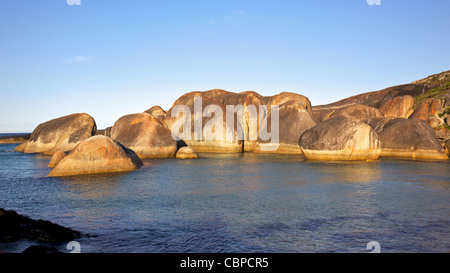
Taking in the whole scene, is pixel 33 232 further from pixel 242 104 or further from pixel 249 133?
pixel 242 104

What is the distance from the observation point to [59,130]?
36.3 metres

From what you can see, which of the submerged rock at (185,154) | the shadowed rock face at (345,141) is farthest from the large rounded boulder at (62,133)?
the shadowed rock face at (345,141)

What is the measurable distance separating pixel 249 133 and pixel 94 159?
23.8 m

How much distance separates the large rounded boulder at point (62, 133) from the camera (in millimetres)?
35750

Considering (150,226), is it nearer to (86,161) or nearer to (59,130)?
(86,161)

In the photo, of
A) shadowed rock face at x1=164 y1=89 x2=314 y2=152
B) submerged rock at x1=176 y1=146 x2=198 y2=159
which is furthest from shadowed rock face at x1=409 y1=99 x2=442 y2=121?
submerged rock at x1=176 y1=146 x2=198 y2=159

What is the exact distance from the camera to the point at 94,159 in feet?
65.6

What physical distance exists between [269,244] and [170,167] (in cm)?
1634

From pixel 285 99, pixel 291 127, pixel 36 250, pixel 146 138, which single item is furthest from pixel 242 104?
pixel 36 250

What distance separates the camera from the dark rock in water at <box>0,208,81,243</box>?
855 cm

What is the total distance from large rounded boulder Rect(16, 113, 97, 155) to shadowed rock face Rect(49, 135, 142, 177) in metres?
16.2

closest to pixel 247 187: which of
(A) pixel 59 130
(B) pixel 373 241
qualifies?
(B) pixel 373 241

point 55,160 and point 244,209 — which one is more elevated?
point 55,160

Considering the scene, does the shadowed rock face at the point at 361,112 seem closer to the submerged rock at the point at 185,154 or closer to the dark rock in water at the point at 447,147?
the dark rock in water at the point at 447,147
